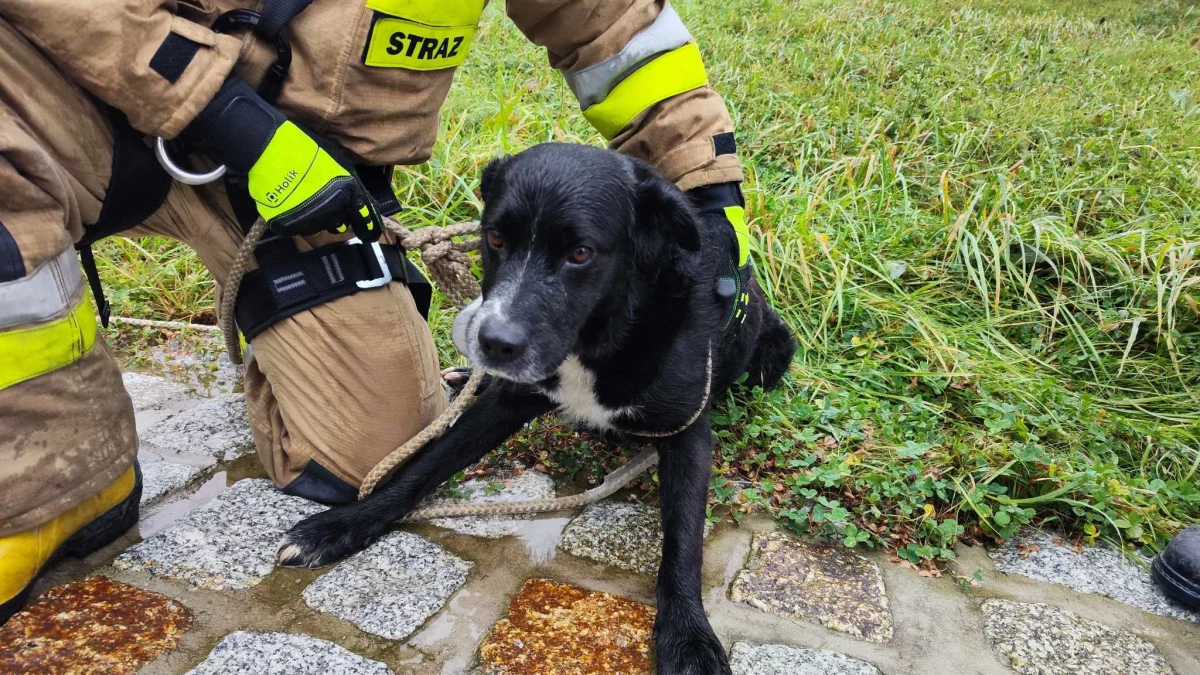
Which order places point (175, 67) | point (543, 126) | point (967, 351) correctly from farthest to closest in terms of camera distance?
1. point (543, 126)
2. point (967, 351)
3. point (175, 67)

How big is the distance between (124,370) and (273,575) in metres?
1.57

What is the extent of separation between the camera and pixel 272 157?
181cm

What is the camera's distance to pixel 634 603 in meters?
1.72

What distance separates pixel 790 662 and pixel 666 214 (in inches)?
42.3

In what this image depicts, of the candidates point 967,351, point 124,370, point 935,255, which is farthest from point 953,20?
point 124,370

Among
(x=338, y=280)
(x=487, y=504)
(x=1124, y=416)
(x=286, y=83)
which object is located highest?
(x=286, y=83)

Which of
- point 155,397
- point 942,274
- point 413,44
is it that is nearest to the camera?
point 413,44

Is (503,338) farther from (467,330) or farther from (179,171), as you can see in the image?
(179,171)

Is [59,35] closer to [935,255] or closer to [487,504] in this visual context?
[487,504]

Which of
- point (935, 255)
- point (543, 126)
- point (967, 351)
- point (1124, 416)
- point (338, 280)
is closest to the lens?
point (338, 280)

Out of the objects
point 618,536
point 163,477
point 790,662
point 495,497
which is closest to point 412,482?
point 495,497

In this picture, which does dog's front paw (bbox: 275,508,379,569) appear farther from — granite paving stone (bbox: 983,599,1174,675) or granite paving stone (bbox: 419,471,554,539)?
granite paving stone (bbox: 983,599,1174,675)

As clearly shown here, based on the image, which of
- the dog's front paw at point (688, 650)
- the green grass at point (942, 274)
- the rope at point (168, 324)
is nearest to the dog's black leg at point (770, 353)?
the green grass at point (942, 274)

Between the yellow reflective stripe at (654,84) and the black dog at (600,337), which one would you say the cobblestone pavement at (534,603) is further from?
the yellow reflective stripe at (654,84)
